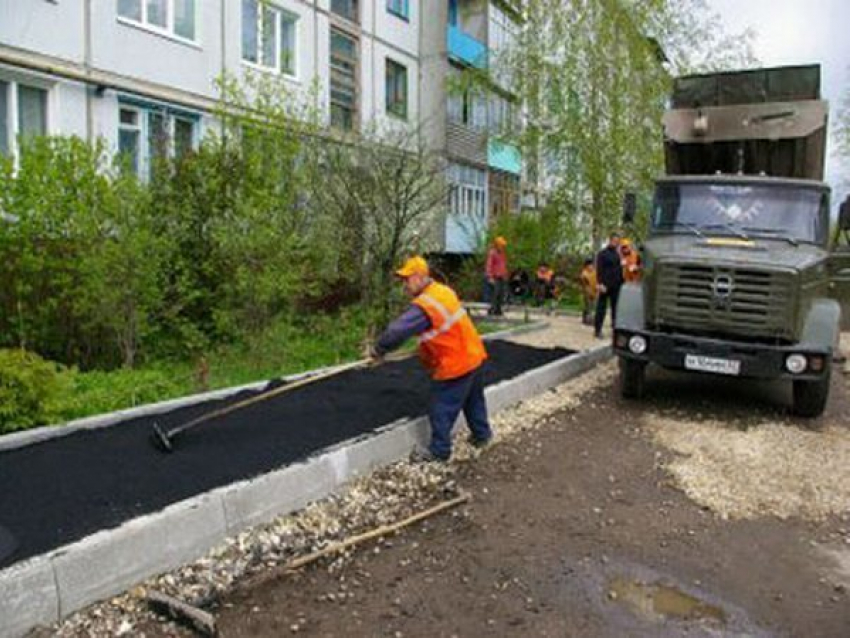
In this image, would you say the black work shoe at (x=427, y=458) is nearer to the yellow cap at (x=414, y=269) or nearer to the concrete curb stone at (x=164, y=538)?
the concrete curb stone at (x=164, y=538)

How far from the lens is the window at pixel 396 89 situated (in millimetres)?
23828

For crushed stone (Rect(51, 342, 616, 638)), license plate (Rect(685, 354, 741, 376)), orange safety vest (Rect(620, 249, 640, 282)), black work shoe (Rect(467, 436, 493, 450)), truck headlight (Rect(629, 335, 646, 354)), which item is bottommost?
crushed stone (Rect(51, 342, 616, 638))

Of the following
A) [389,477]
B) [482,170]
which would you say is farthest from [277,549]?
[482,170]

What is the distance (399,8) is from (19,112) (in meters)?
14.0

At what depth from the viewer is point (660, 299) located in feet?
26.7

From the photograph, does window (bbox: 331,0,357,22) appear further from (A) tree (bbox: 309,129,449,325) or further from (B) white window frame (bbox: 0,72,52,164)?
(A) tree (bbox: 309,129,449,325)

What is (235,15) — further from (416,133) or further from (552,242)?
(552,242)

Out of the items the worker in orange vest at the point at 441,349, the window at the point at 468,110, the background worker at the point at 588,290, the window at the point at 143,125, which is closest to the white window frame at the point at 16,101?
the window at the point at 143,125

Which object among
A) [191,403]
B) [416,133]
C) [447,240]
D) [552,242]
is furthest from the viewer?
[447,240]

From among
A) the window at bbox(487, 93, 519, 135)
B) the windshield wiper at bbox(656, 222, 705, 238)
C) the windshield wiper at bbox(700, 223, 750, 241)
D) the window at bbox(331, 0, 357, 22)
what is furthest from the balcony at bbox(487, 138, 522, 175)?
the windshield wiper at bbox(700, 223, 750, 241)

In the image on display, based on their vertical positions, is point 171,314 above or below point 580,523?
above

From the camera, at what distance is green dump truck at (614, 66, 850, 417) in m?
7.69

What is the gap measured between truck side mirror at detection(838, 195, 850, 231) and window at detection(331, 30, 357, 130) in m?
13.5

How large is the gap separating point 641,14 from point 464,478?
17464mm
